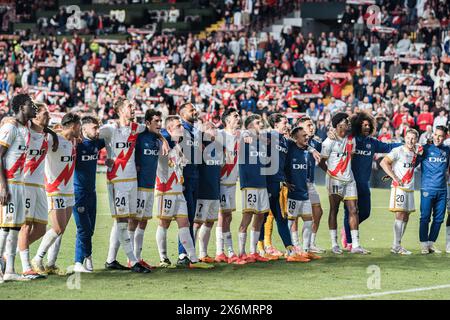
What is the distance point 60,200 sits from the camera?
39.2ft

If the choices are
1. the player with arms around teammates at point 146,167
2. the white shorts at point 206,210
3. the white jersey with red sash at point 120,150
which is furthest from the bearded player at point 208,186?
the white jersey with red sash at point 120,150

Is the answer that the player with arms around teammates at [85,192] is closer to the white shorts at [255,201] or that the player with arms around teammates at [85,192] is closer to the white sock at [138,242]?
the white sock at [138,242]

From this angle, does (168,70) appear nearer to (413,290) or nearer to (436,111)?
(436,111)

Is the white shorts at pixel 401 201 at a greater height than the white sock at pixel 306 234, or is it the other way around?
the white shorts at pixel 401 201

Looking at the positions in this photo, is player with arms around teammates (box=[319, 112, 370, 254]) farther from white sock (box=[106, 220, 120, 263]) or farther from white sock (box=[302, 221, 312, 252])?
white sock (box=[106, 220, 120, 263])

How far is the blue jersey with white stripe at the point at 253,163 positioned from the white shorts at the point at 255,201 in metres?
0.07

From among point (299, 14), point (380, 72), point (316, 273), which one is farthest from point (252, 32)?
point (316, 273)

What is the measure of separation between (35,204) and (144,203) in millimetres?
1563

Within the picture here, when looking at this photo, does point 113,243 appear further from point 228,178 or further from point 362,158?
point 362,158

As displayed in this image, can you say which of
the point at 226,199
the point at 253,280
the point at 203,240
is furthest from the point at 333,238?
the point at 253,280

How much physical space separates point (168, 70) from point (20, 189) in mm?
25060

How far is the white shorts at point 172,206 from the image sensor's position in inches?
501

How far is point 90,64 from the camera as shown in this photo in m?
38.4

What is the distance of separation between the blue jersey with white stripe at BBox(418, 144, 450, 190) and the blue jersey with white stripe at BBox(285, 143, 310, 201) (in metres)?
2.02
